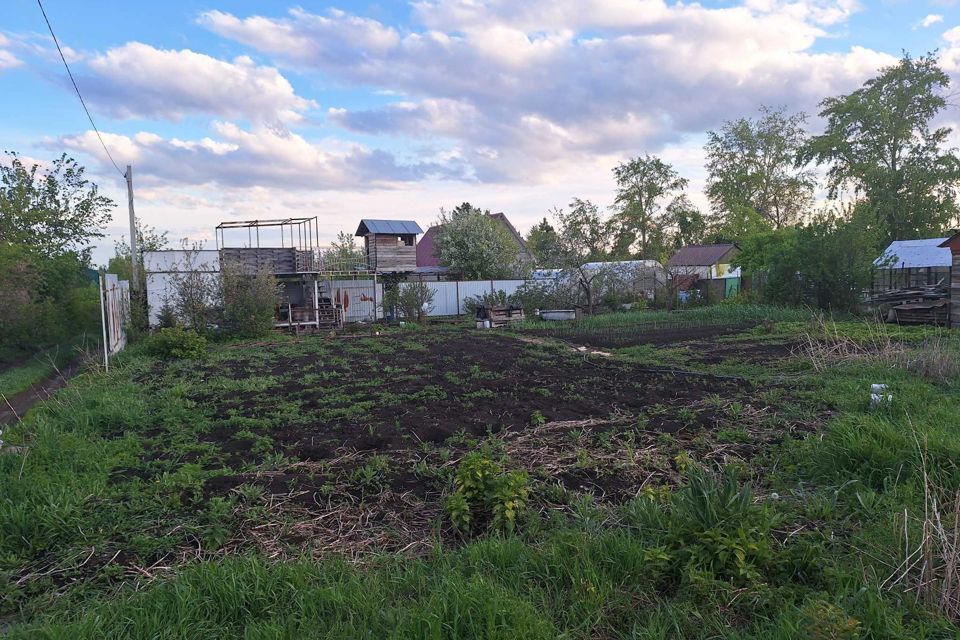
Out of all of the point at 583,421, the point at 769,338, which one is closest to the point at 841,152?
the point at 769,338

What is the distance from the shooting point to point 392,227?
30.2m

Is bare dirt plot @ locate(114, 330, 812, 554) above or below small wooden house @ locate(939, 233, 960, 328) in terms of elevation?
below

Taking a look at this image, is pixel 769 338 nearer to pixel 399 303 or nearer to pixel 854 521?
pixel 854 521

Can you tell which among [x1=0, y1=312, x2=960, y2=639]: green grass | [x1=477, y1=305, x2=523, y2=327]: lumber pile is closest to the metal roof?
[x1=477, y1=305, x2=523, y2=327]: lumber pile

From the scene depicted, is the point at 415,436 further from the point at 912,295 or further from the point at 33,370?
the point at 912,295

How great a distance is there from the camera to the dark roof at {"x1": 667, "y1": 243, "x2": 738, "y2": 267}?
153ft

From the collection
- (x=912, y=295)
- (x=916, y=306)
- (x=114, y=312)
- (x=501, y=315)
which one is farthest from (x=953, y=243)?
(x=114, y=312)

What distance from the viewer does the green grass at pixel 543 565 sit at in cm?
264

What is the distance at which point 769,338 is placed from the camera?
14.3 m

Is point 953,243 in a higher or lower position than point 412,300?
higher

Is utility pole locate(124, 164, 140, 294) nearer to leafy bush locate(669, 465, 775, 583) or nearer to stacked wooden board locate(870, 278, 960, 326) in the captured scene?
leafy bush locate(669, 465, 775, 583)

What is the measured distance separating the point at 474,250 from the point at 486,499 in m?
30.4

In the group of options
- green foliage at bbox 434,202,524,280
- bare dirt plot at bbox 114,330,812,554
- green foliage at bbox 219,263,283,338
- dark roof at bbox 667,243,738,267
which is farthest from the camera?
dark roof at bbox 667,243,738,267

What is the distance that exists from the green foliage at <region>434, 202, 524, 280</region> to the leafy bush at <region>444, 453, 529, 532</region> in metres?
30.2
